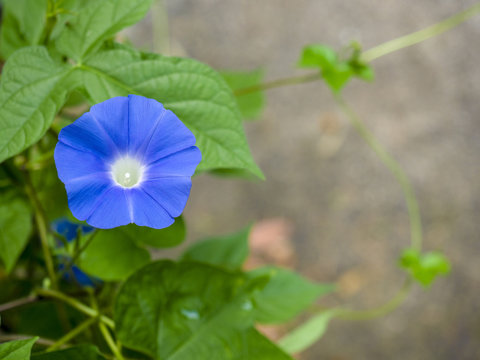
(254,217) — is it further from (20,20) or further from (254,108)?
(20,20)

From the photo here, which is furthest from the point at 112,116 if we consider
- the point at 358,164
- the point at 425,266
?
the point at 358,164

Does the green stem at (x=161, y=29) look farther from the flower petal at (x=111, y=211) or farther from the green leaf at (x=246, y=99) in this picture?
the flower petal at (x=111, y=211)

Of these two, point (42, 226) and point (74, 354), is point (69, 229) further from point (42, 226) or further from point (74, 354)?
point (74, 354)

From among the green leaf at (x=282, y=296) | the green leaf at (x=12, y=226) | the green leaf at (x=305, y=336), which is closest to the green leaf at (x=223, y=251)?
the green leaf at (x=282, y=296)

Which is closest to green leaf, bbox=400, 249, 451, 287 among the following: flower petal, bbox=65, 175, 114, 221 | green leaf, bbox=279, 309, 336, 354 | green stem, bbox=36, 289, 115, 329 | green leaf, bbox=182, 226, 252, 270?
green leaf, bbox=279, 309, 336, 354

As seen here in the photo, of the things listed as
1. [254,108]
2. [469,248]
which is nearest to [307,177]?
[469,248]
